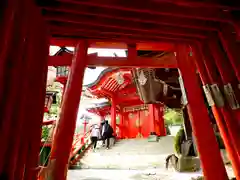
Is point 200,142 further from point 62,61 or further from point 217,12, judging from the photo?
point 62,61

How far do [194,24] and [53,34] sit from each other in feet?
4.92

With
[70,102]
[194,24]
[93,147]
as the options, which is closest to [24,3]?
[70,102]

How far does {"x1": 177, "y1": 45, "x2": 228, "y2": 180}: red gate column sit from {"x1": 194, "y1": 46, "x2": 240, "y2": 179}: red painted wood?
195 millimetres

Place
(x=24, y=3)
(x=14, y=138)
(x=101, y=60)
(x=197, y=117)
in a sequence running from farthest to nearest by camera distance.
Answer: (x=101, y=60) < (x=197, y=117) < (x=24, y=3) < (x=14, y=138)

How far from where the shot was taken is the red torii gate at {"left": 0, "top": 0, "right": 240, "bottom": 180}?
4.16ft

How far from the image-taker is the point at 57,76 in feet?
31.9

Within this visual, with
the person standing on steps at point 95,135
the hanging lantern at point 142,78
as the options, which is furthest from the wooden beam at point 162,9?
the person standing on steps at point 95,135

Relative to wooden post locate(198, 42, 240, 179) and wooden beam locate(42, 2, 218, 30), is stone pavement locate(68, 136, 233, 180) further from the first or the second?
wooden beam locate(42, 2, 218, 30)

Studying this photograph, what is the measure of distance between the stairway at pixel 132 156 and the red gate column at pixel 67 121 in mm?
5740

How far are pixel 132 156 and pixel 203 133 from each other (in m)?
6.82

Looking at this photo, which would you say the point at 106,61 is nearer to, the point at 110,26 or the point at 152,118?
the point at 110,26

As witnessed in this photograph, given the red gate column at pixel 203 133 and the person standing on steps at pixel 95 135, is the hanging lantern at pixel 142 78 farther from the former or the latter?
the person standing on steps at pixel 95 135

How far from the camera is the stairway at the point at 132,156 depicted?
24.9ft

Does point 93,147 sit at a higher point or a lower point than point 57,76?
lower
